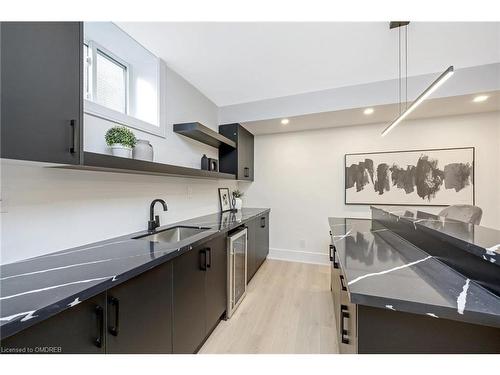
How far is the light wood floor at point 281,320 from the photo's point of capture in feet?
5.71

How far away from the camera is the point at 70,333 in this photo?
792 mm

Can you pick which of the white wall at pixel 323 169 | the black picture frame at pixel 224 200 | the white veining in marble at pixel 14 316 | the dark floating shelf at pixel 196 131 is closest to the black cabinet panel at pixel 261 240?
the white wall at pixel 323 169

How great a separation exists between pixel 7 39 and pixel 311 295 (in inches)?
125

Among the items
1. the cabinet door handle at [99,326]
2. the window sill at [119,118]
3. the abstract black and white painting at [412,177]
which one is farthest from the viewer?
the abstract black and white painting at [412,177]

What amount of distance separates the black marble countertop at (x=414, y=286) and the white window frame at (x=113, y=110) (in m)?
1.99

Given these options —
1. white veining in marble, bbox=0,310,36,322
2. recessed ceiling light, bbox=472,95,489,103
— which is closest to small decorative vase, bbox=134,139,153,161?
white veining in marble, bbox=0,310,36,322

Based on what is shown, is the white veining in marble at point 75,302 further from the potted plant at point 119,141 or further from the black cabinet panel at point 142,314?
the potted plant at point 119,141

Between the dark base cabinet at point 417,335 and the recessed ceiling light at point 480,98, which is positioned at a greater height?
the recessed ceiling light at point 480,98

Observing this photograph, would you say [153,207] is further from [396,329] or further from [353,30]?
[353,30]

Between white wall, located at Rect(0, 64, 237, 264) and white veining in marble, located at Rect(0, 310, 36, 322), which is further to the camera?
white wall, located at Rect(0, 64, 237, 264)

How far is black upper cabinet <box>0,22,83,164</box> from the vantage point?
0.82m

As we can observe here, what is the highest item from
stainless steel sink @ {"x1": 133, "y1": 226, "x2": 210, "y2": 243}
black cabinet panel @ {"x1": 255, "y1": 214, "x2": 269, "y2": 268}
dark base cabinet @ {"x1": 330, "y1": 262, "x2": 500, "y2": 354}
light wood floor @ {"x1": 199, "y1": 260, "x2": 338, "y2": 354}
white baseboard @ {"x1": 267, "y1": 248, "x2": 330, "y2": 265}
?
stainless steel sink @ {"x1": 133, "y1": 226, "x2": 210, "y2": 243}

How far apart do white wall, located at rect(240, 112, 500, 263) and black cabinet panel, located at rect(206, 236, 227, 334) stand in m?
2.06

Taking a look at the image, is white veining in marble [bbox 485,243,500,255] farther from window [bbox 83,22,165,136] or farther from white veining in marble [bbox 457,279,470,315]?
window [bbox 83,22,165,136]
